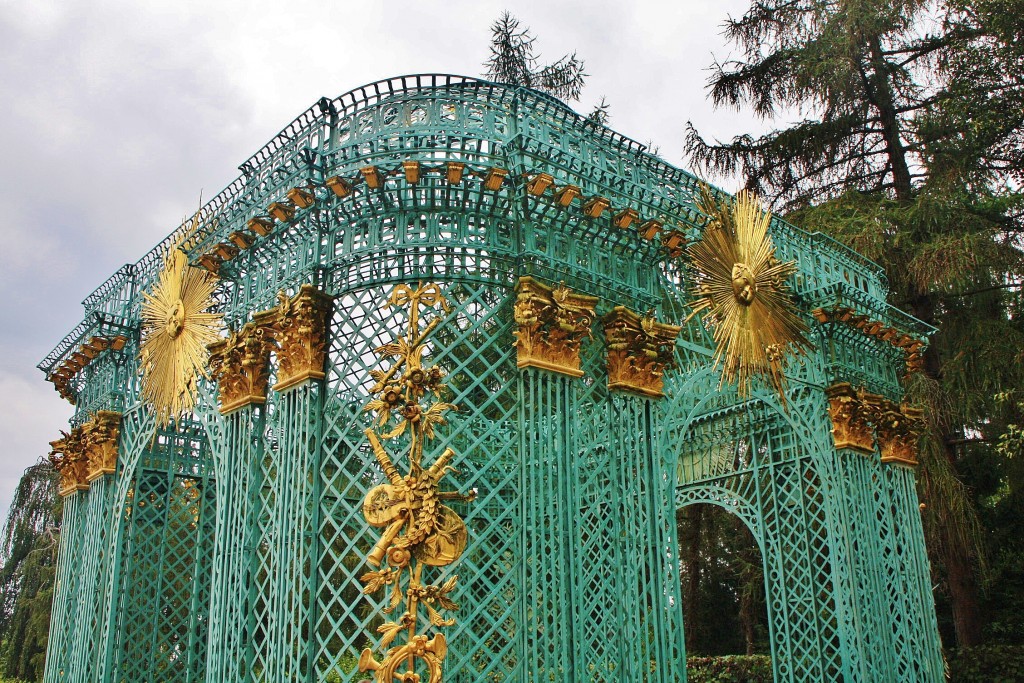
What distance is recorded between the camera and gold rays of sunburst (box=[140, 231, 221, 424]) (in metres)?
10.1

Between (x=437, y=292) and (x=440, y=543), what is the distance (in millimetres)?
2095

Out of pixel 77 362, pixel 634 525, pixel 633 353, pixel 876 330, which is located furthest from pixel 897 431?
pixel 77 362

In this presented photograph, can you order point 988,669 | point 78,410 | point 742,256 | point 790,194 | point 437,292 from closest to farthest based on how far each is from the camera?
point 437,292
point 742,256
point 78,410
point 988,669
point 790,194

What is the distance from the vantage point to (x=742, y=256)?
1041 centimetres

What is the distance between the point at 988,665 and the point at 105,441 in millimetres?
14829

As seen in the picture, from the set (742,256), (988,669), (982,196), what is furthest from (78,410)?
(982,196)

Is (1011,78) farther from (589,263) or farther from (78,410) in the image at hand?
(78,410)

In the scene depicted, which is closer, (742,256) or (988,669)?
(742,256)

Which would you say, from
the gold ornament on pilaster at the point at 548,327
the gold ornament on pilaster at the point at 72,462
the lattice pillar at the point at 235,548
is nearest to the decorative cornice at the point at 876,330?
the gold ornament on pilaster at the point at 548,327

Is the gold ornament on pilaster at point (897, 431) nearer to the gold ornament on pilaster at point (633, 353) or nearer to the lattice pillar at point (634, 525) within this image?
the lattice pillar at point (634, 525)

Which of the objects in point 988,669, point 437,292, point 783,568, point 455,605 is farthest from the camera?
point 988,669

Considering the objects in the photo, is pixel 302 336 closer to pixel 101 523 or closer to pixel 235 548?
pixel 235 548

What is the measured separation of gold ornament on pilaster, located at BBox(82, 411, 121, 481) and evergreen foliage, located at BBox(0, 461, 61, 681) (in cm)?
1310

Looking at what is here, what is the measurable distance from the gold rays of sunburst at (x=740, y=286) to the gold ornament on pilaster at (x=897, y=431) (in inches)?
95.3
